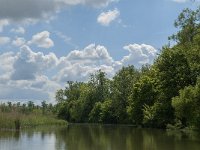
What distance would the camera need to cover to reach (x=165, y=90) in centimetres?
6266

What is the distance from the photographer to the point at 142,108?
252 feet

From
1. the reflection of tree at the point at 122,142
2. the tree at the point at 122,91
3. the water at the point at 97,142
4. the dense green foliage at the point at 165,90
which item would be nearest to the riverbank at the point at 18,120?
the water at the point at 97,142

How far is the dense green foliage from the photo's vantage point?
163 feet

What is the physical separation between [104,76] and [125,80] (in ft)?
75.9

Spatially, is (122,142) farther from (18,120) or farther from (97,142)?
(18,120)

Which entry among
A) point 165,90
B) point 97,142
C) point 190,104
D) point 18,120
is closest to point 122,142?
point 97,142

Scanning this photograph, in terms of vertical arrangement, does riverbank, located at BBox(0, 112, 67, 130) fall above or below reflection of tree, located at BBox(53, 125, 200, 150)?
above

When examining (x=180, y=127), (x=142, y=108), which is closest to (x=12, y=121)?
(x=180, y=127)

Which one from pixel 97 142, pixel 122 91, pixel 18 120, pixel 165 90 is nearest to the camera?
pixel 97 142

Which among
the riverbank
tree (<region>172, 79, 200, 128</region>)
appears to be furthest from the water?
the riverbank

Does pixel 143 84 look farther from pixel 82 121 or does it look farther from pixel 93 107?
pixel 82 121

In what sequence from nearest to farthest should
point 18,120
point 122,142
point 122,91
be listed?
point 122,142 < point 18,120 < point 122,91

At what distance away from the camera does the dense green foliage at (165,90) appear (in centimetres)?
4969

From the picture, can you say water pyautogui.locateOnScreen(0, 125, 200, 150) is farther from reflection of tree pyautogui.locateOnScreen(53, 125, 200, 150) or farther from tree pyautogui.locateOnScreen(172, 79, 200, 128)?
tree pyautogui.locateOnScreen(172, 79, 200, 128)
